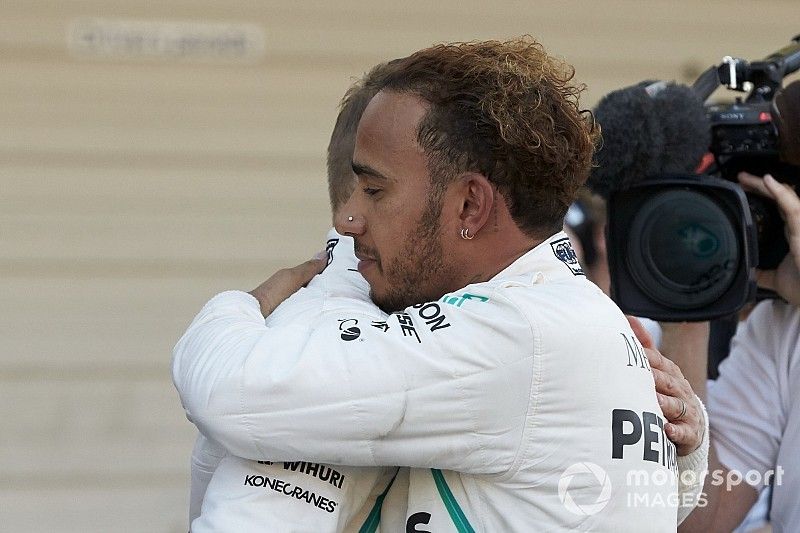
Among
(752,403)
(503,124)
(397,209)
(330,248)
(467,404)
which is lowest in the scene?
(752,403)

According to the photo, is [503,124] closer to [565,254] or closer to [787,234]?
[565,254]

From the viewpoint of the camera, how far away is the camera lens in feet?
7.71

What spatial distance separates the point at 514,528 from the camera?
1.72m

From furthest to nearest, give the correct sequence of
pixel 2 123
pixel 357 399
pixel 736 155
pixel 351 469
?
pixel 2 123, pixel 736 155, pixel 351 469, pixel 357 399

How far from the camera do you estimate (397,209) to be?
6.05ft

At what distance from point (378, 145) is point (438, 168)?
0.10m

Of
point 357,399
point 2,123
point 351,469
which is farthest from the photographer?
point 2,123

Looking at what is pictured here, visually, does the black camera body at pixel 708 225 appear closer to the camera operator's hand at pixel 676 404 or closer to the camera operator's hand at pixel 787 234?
the camera operator's hand at pixel 787 234

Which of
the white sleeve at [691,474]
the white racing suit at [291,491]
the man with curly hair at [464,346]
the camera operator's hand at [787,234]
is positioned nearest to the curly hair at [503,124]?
the man with curly hair at [464,346]

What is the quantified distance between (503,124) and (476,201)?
0.43 ft

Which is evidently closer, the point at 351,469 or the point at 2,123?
the point at 351,469

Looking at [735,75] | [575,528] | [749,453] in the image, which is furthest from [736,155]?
[575,528]

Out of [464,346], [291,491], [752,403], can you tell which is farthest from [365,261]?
[752,403]

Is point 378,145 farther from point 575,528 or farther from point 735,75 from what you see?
point 735,75
